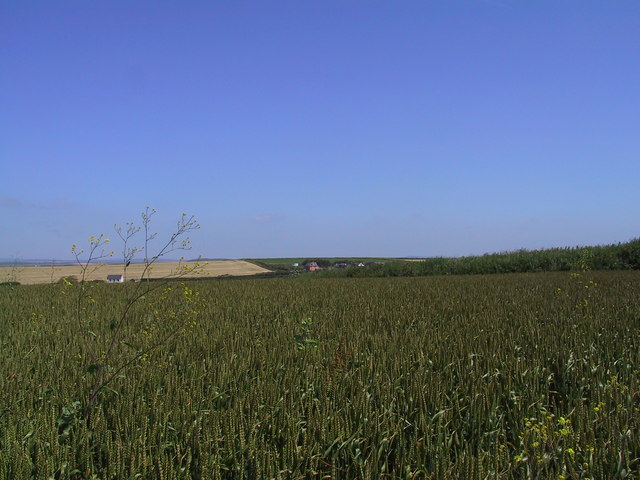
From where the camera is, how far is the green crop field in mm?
2547

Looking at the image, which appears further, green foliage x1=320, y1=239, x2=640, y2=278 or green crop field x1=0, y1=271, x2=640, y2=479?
green foliage x1=320, y1=239, x2=640, y2=278

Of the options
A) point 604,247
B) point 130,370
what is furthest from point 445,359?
point 604,247

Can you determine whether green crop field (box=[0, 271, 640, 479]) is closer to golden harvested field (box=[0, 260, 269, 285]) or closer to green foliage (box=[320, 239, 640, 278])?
golden harvested field (box=[0, 260, 269, 285])

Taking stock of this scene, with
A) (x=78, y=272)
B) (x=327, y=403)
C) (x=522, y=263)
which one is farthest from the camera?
(x=522, y=263)

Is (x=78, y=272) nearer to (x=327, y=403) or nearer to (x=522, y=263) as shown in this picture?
(x=327, y=403)

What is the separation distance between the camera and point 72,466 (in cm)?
257

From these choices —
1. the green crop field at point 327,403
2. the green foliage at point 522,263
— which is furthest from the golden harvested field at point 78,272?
the green foliage at point 522,263

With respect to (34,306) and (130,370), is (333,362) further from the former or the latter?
(34,306)

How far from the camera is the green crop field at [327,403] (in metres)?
2.55

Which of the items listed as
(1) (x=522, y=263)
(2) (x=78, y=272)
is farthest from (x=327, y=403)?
(1) (x=522, y=263)

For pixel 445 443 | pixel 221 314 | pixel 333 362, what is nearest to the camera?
pixel 445 443

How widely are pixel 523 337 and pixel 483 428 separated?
290 cm

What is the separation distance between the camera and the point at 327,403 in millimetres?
3156

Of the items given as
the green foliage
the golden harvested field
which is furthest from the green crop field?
the green foliage
